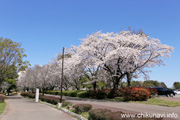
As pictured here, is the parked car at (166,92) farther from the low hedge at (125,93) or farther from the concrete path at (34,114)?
the concrete path at (34,114)

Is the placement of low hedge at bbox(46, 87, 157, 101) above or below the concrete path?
above

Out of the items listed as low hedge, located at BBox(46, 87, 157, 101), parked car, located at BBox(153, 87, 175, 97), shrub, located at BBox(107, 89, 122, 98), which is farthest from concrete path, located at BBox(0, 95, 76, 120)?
parked car, located at BBox(153, 87, 175, 97)

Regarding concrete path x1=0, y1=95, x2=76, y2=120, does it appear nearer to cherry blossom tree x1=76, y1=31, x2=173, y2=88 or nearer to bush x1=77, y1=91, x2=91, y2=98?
cherry blossom tree x1=76, y1=31, x2=173, y2=88

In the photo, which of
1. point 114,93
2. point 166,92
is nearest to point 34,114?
point 114,93

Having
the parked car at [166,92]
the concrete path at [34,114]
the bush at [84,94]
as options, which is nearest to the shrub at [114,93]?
the bush at [84,94]

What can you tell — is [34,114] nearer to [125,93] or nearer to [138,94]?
[125,93]

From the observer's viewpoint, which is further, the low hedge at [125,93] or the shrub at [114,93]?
the shrub at [114,93]

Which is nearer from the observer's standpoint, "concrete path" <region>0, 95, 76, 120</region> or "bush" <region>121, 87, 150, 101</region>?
"concrete path" <region>0, 95, 76, 120</region>

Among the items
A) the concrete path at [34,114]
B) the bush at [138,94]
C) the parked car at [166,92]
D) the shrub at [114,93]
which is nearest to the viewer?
the concrete path at [34,114]

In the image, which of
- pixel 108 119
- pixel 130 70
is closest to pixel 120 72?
pixel 130 70

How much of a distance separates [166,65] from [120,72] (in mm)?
7609

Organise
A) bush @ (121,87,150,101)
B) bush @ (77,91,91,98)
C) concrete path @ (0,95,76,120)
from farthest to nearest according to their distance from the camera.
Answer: bush @ (77,91,91,98) < bush @ (121,87,150,101) < concrete path @ (0,95,76,120)

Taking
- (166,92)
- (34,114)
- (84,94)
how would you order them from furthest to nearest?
1. (84,94)
2. (166,92)
3. (34,114)

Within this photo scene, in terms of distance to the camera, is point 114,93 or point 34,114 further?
point 114,93
